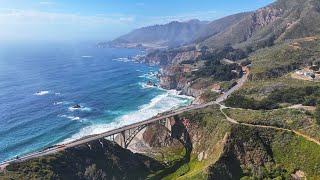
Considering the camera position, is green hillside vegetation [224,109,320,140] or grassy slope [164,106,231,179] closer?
grassy slope [164,106,231,179]

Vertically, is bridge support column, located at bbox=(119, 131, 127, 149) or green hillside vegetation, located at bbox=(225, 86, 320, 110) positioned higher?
green hillside vegetation, located at bbox=(225, 86, 320, 110)

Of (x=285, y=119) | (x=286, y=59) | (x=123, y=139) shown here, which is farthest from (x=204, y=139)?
(x=286, y=59)

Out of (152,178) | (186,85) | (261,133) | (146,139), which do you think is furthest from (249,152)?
(186,85)

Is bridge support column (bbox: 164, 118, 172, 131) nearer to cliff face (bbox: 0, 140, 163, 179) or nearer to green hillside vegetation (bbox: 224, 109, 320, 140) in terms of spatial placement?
cliff face (bbox: 0, 140, 163, 179)

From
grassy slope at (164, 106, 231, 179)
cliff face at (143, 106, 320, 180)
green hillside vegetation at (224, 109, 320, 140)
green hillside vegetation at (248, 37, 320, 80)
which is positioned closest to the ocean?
grassy slope at (164, 106, 231, 179)

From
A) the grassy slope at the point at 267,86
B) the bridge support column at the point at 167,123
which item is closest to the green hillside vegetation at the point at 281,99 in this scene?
the grassy slope at the point at 267,86

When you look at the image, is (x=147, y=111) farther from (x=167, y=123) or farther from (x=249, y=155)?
(x=249, y=155)

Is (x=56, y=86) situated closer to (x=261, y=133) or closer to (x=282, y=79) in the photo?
(x=282, y=79)

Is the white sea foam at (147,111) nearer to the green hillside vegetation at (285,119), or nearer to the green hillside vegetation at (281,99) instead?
the green hillside vegetation at (281,99)
